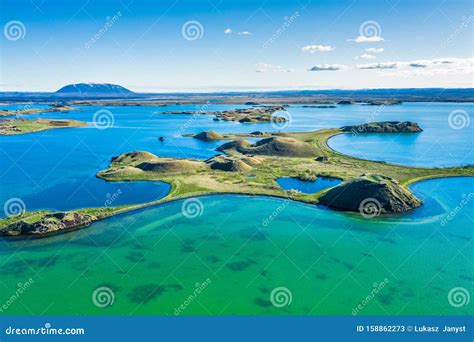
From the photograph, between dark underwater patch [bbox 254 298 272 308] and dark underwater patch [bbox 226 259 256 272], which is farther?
dark underwater patch [bbox 226 259 256 272]

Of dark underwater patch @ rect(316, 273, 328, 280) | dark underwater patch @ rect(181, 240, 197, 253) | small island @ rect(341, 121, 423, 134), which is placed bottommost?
dark underwater patch @ rect(181, 240, 197, 253)

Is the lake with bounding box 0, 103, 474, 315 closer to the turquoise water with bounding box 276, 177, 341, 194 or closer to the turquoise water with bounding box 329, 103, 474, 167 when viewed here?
the turquoise water with bounding box 276, 177, 341, 194

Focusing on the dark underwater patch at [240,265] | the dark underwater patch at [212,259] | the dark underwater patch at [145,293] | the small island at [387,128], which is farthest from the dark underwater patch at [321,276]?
the small island at [387,128]

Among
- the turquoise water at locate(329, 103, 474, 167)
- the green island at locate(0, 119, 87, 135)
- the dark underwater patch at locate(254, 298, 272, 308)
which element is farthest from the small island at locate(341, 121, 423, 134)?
the green island at locate(0, 119, 87, 135)

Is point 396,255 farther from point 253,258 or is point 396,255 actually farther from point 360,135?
point 360,135

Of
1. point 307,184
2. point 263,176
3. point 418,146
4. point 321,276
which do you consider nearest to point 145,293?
point 321,276

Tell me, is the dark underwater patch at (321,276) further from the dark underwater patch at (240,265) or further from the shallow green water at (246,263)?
the dark underwater patch at (240,265)

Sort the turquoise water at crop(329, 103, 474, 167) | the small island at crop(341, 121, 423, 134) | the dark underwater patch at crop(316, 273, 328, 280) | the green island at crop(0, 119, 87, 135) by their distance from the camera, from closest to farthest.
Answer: the dark underwater patch at crop(316, 273, 328, 280), the turquoise water at crop(329, 103, 474, 167), the small island at crop(341, 121, 423, 134), the green island at crop(0, 119, 87, 135)
